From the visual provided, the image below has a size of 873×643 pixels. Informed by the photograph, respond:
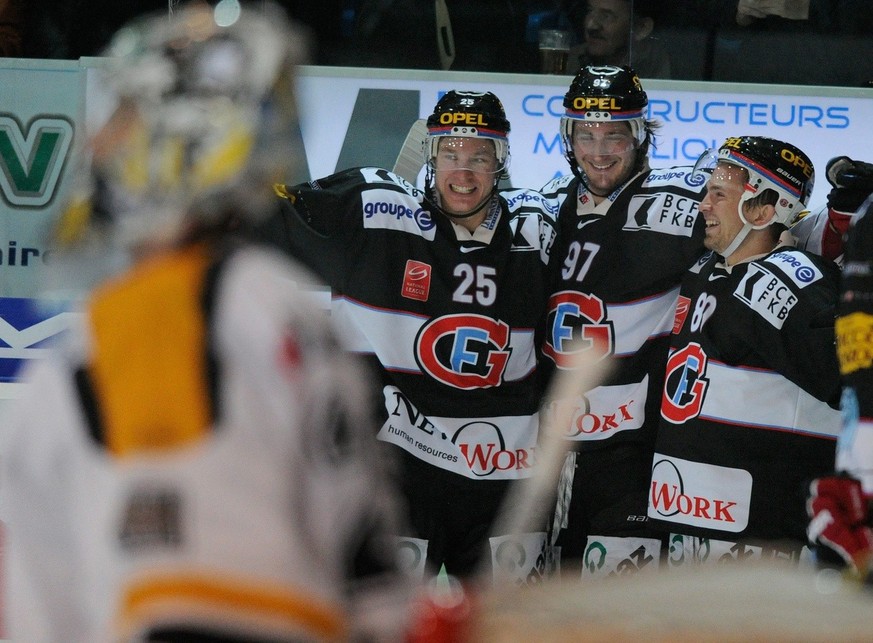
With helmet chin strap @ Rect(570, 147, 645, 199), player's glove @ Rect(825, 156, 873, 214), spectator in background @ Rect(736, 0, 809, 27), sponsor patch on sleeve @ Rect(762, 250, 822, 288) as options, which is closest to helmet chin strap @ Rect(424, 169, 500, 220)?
helmet chin strap @ Rect(570, 147, 645, 199)

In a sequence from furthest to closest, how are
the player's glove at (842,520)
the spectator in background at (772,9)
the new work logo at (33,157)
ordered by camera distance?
the spectator in background at (772,9) < the new work logo at (33,157) < the player's glove at (842,520)

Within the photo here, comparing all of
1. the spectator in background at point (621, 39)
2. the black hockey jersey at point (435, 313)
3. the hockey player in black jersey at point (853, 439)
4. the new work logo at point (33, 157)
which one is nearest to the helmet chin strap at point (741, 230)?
the black hockey jersey at point (435, 313)

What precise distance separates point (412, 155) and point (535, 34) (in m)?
0.86

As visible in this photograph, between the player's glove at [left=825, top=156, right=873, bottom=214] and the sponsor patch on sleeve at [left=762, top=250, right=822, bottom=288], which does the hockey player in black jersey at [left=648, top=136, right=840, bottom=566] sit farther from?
the player's glove at [left=825, top=156, right=873, bottom=214]

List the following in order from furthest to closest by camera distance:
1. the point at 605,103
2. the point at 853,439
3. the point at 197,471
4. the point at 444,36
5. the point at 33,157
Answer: the point at 444,36 < the point at 33,157 < the point at 605,103 < the point at 853,439 < the point at 197,471

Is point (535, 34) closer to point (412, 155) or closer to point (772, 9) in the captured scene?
point (412, 155)

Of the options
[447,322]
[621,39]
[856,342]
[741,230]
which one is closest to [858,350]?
[856,342]

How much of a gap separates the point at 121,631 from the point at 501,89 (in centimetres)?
360

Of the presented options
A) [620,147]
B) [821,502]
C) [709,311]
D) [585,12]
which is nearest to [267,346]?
[821,502]

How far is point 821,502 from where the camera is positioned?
2283 mm

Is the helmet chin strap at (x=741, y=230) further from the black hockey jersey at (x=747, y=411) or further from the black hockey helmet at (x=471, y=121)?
the black hockey helmet at (x=471, y=121)

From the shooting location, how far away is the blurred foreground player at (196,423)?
1.19 metres

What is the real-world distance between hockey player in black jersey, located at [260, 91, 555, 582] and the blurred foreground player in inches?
86.9

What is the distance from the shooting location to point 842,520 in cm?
226
